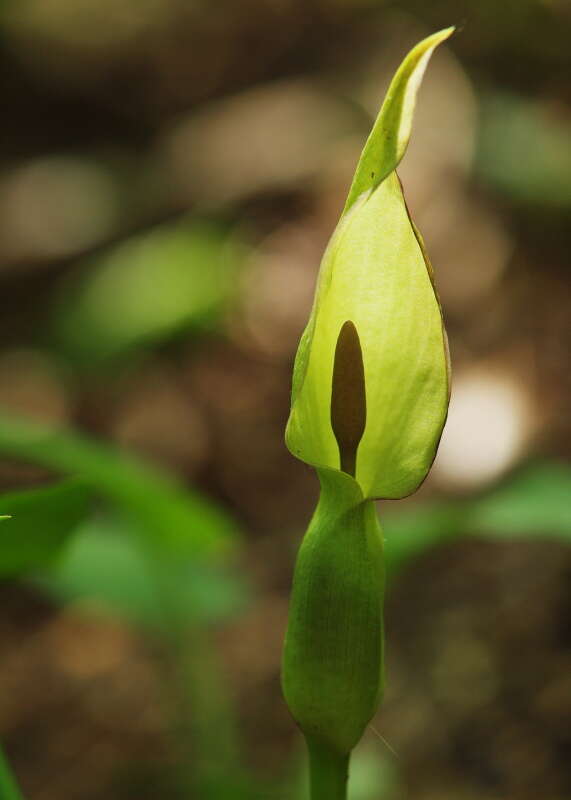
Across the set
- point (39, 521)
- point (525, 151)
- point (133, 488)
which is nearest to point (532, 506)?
point (133, 488)

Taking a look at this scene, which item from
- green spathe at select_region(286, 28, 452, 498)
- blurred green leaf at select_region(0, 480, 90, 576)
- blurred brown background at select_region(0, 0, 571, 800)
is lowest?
blurred brown background at select_region(0, 0, 571, 800)

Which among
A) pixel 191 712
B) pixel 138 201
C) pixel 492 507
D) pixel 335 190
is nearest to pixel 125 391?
pixel 138 201

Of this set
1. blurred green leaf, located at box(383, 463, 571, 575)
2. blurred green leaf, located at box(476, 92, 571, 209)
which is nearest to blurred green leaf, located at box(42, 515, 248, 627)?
blurred green leaf, located at box(383, 463, 571, 575)

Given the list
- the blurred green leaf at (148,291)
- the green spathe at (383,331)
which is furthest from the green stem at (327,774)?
the blurred green leaf at (148,291)

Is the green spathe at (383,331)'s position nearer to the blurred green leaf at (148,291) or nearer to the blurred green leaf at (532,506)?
the blurred green leaf at (532,506)

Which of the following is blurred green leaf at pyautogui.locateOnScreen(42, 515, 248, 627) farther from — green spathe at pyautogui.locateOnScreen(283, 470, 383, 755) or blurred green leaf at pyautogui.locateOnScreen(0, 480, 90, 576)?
green spathe at pyautogui.locateOnScreen(283, 470, 383, 755)

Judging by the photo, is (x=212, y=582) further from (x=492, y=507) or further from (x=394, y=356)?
(x=394, y=356)
